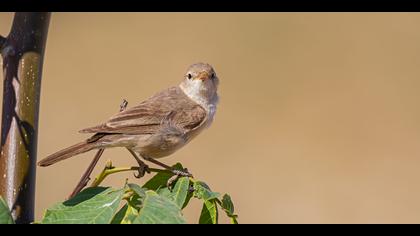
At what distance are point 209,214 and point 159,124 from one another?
6.30ft

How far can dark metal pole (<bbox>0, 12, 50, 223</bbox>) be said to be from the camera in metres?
1.99

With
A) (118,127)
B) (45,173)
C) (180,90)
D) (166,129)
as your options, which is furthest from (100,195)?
(45,173)

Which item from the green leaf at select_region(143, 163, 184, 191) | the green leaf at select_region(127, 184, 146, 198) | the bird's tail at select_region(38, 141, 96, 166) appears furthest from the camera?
the bird's tail at select_region(38, 141, 96, 166)

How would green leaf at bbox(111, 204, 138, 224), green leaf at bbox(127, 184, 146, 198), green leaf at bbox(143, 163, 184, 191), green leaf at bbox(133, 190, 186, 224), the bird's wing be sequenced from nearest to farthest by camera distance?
green leaf at bbox(133, 190, 186, 224)
green leaf at bbox(111, 204, 138, 224)
green leaf at bbox(127, 184, 146, 198)
green leaf at bbox(143, 163, 184, 191)
the bird's wing

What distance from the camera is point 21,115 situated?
207cm

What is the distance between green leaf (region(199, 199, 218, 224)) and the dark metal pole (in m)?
0.55

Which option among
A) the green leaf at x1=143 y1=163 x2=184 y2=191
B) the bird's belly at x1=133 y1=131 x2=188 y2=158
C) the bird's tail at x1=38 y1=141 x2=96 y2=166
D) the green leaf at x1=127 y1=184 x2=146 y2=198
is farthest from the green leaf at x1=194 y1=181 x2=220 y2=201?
the bird's belly at x1=133 y1=131 x2=188 y2=158

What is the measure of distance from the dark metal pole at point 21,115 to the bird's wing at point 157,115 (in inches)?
42.5

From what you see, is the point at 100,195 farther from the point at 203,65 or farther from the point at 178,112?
the point at 203,65

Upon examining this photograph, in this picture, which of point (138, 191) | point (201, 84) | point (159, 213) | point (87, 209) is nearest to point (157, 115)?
point (201, 84)

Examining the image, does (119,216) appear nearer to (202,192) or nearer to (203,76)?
(202,192)

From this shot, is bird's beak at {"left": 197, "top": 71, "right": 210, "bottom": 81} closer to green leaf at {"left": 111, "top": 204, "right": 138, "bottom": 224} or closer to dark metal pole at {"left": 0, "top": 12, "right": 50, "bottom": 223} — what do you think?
dark metal pole at {"left": 0, "top": 12, "right": 50, "bottom": 223}

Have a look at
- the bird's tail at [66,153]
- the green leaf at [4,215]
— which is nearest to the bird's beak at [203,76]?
the bird's tail at [66,153]
